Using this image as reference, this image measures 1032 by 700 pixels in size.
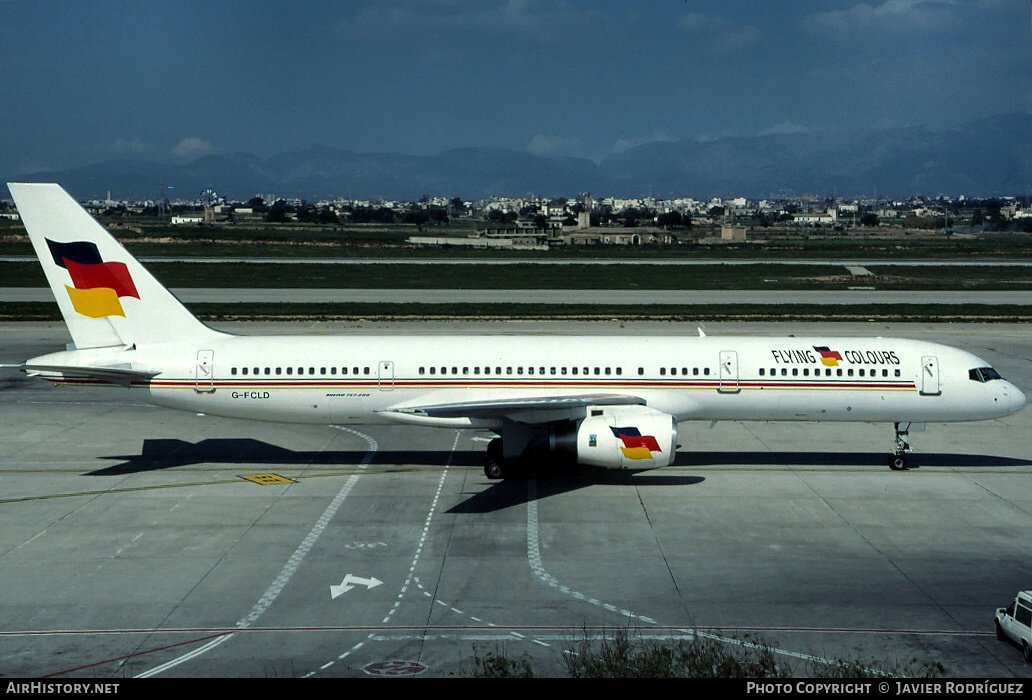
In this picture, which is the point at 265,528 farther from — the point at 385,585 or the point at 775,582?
the point at 775,582

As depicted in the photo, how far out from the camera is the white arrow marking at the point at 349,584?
21.3 metres

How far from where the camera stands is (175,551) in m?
23.9

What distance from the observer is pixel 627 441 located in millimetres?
28375

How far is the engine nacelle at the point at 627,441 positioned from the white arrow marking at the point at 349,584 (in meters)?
8.57

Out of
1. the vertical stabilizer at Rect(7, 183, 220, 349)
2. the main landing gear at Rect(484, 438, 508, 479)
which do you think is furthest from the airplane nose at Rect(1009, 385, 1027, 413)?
the vertical stabilizer at Rect(7, 183, 220, 349)

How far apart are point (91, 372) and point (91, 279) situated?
3.08 meters

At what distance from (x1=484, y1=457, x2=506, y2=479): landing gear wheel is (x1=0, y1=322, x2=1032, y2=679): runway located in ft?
2.14

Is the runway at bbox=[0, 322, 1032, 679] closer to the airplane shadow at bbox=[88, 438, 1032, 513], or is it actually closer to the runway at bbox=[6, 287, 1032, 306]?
the airplane shadow at bbox=[88, 438, 1032, 513]

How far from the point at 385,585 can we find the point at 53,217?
17099mm

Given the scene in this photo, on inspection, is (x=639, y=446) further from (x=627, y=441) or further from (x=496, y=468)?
(x=496, y=468)

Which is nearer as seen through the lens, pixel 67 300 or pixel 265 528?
pixel 265 528

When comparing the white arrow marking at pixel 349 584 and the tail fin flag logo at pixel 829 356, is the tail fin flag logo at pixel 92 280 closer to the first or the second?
the white arrow marking at pixel 349 584

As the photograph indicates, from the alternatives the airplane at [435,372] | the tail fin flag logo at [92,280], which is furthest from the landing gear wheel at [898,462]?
the tail fin flag logo at [92,280]
